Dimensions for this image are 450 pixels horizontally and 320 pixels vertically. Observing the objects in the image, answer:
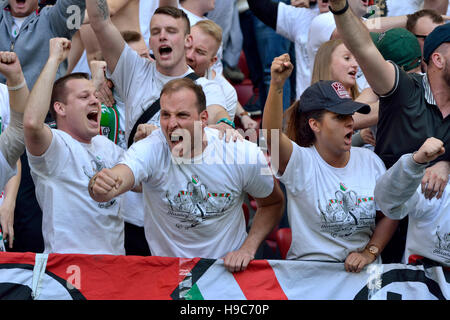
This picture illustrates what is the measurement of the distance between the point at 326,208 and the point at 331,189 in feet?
0.40

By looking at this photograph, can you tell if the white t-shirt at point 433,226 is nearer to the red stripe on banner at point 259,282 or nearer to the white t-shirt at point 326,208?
the white t-shirt at point 326,208

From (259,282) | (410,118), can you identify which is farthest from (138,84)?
(410,118)

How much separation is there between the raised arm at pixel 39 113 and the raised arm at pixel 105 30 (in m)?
0.74

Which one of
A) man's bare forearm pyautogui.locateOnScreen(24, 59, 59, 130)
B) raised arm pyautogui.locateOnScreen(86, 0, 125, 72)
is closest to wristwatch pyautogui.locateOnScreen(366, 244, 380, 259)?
man's bare forearm pyautogui.locateOnScreen(24, 59, 59, 130)

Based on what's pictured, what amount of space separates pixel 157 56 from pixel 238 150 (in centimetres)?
113

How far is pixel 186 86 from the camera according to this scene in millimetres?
4129

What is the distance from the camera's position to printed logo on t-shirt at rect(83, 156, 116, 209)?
4.18m

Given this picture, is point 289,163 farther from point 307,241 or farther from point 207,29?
point 207,29

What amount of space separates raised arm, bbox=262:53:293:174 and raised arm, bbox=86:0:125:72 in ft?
4.49

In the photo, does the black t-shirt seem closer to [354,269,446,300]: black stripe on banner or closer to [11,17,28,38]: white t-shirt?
[354,269,446,300]: black stripe on banner

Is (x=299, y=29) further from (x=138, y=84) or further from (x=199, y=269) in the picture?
(x=199, y=269)

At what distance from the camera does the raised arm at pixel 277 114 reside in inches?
148
